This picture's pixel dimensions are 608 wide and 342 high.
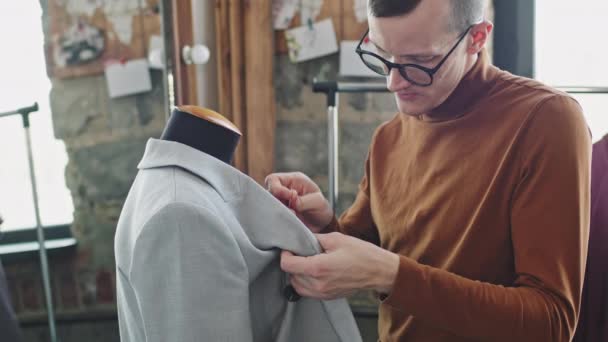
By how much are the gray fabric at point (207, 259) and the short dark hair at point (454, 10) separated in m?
0.37

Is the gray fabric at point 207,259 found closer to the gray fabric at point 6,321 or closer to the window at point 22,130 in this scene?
the gray fabric at point 6,321

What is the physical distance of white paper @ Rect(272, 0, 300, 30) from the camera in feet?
7.30

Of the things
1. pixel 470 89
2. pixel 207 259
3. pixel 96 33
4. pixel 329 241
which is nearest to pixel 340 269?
pixel 329 241

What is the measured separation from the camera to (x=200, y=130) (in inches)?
35.4

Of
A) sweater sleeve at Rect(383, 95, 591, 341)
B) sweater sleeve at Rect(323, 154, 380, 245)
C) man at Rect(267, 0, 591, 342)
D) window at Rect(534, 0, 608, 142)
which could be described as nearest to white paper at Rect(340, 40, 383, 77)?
window at Rect(534, 0, 608, 142)

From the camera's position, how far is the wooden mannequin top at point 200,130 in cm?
90

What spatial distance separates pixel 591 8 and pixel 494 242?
1.49 m

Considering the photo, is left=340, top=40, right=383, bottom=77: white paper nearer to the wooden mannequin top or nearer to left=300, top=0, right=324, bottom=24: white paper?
left=300, top=0, right=324, bottom=24: white paper

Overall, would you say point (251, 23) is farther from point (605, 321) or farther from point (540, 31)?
point (605, 321)

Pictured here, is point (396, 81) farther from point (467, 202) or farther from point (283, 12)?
point (283, 12)

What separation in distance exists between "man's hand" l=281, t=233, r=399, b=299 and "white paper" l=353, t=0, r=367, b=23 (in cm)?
144

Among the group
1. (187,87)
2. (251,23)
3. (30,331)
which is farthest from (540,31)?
(30,331)

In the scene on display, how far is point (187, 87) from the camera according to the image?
6.62 ft

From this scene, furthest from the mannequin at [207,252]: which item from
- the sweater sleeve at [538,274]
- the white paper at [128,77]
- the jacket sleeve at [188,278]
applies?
the white paper at [128,77]
